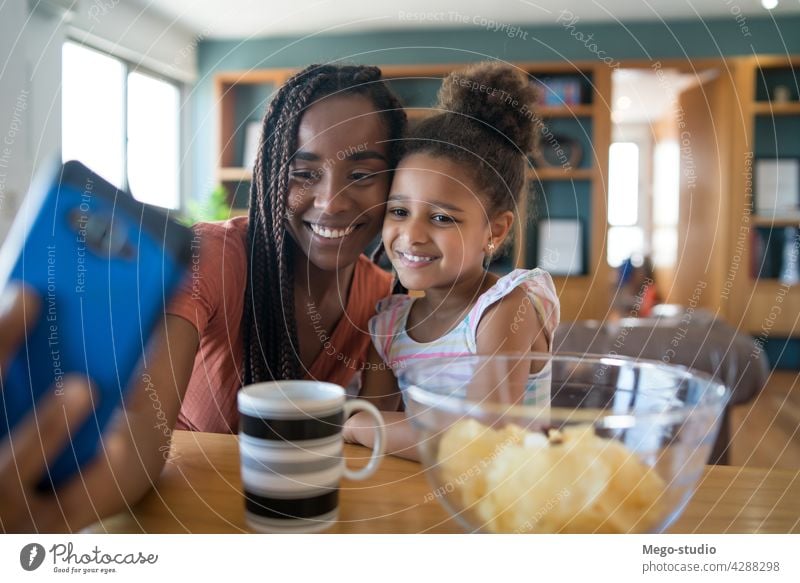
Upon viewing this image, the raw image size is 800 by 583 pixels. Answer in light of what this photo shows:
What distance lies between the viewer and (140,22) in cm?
33

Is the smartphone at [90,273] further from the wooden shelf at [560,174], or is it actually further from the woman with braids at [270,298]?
the wooden shelf at [560,174]

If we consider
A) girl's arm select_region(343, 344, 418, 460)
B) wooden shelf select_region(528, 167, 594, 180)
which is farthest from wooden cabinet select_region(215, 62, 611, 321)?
girl's arm select_region(343, 344, 418, 460)

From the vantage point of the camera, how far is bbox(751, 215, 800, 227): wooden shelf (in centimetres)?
39

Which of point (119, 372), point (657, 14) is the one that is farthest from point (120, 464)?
point (657, 14)

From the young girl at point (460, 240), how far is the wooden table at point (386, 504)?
3cm

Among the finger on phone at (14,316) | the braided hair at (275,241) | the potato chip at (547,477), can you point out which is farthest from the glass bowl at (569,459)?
the finger on phone at (14,316)

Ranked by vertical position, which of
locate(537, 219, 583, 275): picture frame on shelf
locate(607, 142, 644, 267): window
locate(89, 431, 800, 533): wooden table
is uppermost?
locate(607, 142, 644, 267): window

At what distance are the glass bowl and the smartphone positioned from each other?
15cm

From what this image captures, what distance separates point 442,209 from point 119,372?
19cm

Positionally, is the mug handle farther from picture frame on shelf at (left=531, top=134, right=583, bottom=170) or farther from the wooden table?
picture frame on shelf at (left=531, top=134, right=583, bottom=170)

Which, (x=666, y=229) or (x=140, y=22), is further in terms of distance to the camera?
(x=666, y=229)

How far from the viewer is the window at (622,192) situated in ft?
1.34

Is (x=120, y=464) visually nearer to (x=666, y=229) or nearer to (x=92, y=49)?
(x=92, y=49)
